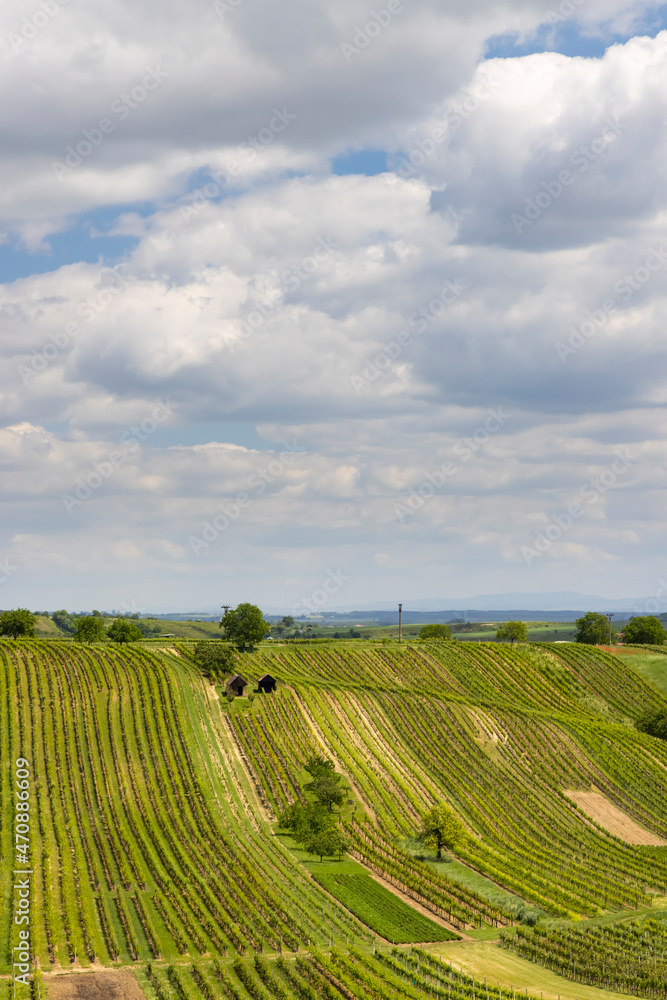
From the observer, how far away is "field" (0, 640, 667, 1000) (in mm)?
56844

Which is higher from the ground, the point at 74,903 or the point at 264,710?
the point at 264,710

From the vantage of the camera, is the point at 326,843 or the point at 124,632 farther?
the point at 124,632

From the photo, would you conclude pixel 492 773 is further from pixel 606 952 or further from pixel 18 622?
pixel 18 622

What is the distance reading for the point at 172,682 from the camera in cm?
10794

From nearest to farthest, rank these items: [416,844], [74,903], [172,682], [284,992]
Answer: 1. [284,992]
2. [74,903]
3. [416,844]
4. [172,682]

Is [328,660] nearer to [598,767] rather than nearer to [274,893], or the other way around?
[598,767]

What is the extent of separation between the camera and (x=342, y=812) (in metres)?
85.7

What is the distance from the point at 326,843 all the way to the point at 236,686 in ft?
113

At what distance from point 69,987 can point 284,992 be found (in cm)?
1174

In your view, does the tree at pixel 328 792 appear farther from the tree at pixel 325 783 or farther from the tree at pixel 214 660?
the tree at pixel 214 660

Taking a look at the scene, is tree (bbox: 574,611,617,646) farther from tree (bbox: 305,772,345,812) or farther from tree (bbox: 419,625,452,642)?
tree (bbox: 305,772,345,812)

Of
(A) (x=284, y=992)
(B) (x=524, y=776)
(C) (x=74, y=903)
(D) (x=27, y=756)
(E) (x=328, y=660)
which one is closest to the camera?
(A) (x=284, y=992)

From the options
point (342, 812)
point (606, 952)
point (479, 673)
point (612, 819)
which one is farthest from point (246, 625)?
point (606, 952)

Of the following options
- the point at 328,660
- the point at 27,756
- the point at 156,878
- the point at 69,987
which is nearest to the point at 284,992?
the point at 69,987
